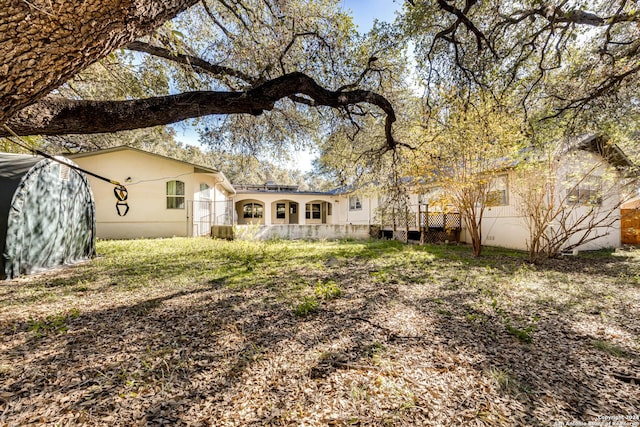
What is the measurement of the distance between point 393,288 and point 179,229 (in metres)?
10.9

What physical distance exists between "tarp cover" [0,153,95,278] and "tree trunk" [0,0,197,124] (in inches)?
174

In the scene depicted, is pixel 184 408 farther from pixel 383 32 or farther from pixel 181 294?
pixel 383 32

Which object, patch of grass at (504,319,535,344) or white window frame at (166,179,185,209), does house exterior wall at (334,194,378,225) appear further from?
patch of grass at (504,319,535,344)

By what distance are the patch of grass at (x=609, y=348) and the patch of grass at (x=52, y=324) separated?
529 centimetres

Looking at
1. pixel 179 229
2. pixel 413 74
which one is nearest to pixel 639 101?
pixel 413 74

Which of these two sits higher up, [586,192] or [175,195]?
[175,195]

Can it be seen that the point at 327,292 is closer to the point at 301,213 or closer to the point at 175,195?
the point at 175,195

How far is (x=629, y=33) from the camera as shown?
5.66 meters

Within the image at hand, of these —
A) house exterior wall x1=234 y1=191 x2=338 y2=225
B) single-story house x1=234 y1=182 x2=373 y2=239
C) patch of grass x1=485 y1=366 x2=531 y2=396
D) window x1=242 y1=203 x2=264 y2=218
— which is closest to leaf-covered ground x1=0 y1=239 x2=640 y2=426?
patch of grass x1=485 y1=366 x2=531 y2=396

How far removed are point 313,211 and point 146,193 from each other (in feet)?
45.9

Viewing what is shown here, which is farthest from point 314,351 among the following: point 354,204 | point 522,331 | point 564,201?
point 354,204

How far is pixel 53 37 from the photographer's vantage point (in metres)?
1.51

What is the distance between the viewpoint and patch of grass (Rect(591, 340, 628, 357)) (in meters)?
2.43

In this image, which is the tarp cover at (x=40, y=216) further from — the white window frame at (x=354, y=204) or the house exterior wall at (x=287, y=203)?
the white window frame at (x=354, y=204)
